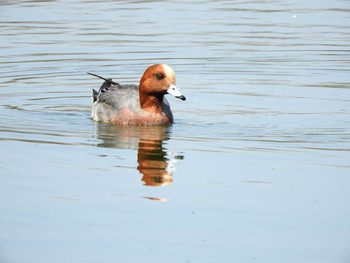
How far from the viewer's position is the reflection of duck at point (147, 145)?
421 inches

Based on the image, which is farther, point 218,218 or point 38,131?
point 38,131

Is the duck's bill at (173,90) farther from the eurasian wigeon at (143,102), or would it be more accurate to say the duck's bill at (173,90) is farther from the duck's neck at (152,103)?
the duck's neck at (152,103)

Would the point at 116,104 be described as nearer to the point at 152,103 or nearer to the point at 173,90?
the point at 152,103

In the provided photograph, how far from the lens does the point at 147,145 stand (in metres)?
12.4

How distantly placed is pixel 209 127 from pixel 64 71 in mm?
4529

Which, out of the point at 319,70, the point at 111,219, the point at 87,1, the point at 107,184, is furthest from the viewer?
the point at 87,1

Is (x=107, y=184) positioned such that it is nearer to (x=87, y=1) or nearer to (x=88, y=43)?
(x=88, y=43)

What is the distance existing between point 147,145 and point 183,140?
0.44 meters

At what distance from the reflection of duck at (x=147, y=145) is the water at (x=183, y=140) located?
3cm

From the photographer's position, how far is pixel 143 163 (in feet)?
37.2

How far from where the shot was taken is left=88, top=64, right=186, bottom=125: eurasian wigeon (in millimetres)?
13641

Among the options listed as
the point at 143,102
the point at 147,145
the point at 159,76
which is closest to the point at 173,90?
the point at 159,76

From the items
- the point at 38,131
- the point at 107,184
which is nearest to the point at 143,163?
the point at 107,184

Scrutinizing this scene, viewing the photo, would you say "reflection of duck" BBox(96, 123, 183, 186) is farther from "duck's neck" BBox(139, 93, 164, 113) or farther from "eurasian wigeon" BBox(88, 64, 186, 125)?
"duck's neck" BBox(139, 93, 164, 113)
